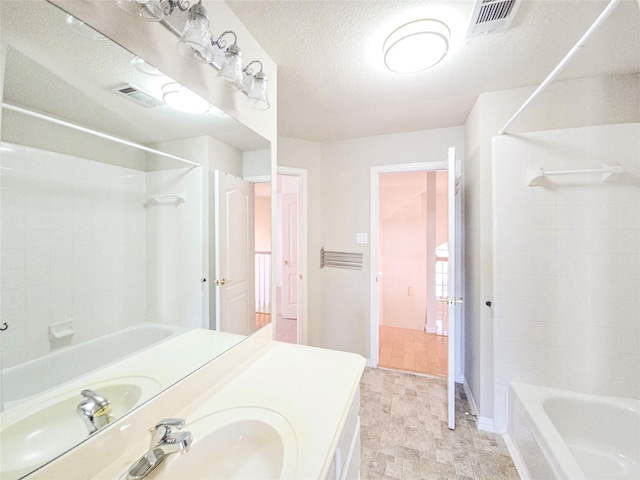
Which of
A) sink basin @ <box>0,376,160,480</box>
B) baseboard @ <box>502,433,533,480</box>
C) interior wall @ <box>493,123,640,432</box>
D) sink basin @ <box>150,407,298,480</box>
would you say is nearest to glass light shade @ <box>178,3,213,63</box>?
sink basin @ <box>0,376,160,480</box>

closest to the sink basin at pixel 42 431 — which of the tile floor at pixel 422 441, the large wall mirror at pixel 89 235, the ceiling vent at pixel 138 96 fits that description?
the large wall mirror at pixel 89 235

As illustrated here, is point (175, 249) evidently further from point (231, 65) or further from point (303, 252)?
point (303, 252)

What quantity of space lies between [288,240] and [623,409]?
3.25 m

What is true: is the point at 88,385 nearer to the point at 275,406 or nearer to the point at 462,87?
the point at 275,406

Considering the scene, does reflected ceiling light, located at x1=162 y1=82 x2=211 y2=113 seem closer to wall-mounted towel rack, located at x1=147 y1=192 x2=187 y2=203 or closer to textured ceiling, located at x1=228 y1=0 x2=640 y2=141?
wall-mounted towel rack, located at x1=147 y1=192 x2=187 y2=203

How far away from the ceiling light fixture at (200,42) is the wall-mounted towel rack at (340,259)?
5.84ft

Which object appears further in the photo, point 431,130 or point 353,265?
point 353,265

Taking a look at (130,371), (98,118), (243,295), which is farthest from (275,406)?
(98,118)

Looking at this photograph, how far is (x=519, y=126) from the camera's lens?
174cm

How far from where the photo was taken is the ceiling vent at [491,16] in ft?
3.41

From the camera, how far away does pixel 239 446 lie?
793mm

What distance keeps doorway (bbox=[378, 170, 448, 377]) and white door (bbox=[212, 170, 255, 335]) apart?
2.48 meters

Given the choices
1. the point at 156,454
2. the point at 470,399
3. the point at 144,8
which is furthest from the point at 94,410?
the point at 470,399

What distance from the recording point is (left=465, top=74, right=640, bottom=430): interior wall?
5.11 ft
